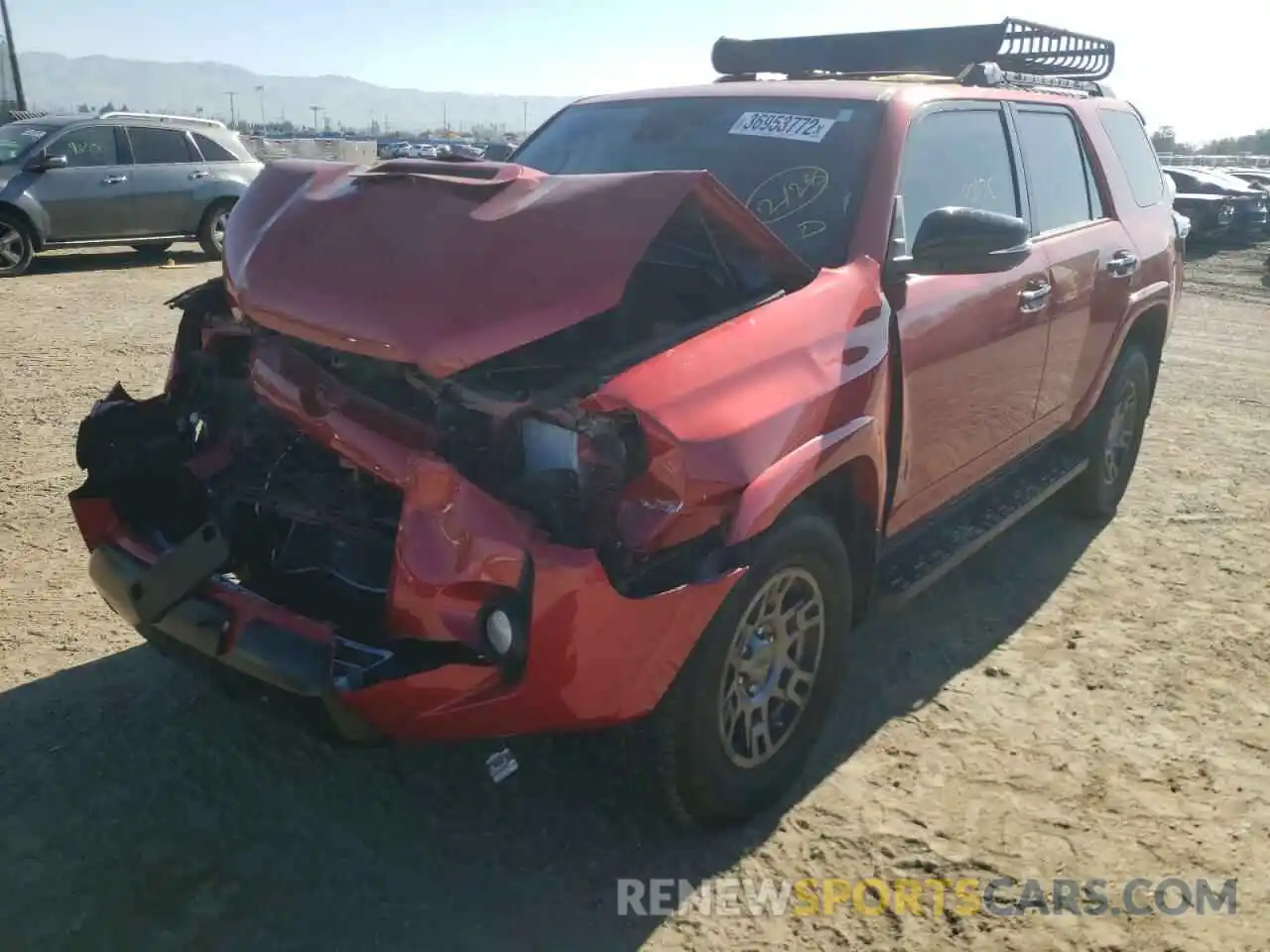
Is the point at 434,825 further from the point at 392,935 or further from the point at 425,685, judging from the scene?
the point at 425,685

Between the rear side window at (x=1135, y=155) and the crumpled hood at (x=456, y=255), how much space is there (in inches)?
122

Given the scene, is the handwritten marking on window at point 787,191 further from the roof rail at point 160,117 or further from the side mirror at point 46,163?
the roof rail at point 160,117

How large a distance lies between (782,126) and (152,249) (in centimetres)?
1314

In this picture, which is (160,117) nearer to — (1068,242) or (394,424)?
(1068,242)

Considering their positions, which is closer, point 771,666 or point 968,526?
point 771,666

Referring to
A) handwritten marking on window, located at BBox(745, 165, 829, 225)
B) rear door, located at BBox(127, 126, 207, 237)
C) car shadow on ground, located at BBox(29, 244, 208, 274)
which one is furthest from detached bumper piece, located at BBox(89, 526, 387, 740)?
rear door, located at BBox(127, 126, 207, 237)

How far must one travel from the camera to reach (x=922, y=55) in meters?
4.79

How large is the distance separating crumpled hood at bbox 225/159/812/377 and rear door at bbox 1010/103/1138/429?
1.81 metres

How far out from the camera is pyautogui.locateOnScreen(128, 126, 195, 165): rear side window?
12766 millimetres

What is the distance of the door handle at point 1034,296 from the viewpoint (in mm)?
3896

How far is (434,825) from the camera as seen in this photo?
2.88 meters

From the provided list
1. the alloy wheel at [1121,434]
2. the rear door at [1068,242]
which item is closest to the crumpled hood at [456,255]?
the rear door at [1068,242]

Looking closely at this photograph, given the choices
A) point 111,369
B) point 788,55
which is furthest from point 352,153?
point 788,55

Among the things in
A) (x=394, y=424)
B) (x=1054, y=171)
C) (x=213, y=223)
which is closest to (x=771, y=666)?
(x=394, y=424)
